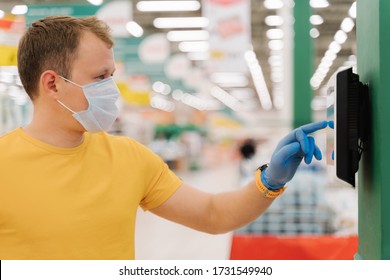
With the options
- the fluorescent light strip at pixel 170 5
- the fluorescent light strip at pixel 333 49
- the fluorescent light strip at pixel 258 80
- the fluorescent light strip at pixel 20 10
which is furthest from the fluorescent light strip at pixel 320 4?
the fluorescent light strip at pixel 20 10

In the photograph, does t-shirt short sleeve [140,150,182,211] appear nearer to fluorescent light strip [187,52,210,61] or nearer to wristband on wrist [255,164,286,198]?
wristband on wrist [255,164,286,198]

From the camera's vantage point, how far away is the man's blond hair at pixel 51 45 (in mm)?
1916

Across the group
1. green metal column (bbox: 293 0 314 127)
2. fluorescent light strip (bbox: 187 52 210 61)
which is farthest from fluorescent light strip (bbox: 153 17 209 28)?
green metal column (bbox: 293 0 314 127)

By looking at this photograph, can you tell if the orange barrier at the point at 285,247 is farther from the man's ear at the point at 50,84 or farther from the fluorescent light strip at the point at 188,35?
the fluorescent light strip at the point at 188,35

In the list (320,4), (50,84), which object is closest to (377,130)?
(50,84)

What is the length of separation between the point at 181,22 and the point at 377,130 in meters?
12.8

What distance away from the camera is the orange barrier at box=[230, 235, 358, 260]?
3.32 m

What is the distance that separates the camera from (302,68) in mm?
6617

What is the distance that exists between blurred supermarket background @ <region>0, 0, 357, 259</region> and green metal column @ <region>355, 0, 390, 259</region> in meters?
0.11

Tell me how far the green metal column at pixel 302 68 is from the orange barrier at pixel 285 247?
10.9ft

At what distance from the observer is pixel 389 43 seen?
1.66 meters

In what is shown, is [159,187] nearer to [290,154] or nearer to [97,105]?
[97,105]
